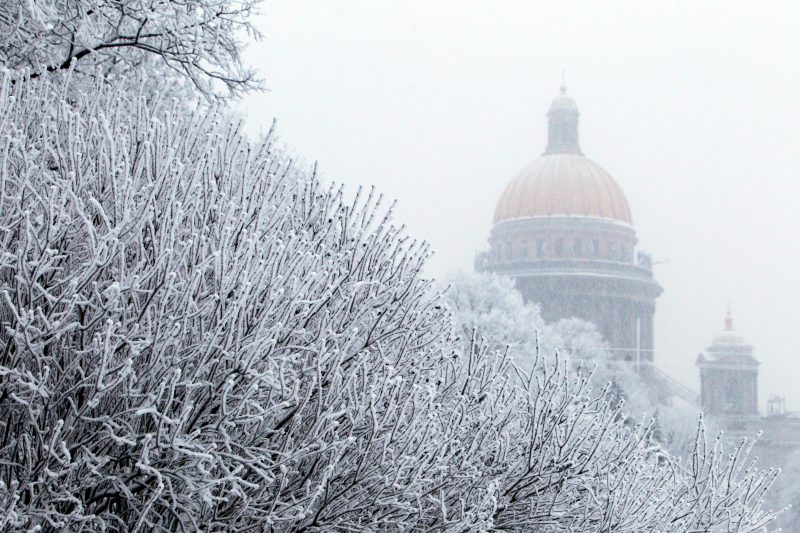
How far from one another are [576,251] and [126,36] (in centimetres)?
7835

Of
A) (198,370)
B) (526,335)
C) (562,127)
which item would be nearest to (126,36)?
(198,370)

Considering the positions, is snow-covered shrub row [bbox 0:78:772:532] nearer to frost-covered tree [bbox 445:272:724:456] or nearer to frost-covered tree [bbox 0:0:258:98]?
frost-covered tree [bbox 0:0:258:98]

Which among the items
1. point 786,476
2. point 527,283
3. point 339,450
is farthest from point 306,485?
point 527,283

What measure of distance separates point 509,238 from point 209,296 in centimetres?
8418

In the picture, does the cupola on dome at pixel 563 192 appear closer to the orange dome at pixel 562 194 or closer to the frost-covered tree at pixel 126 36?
the orange dome at pixel 562 194

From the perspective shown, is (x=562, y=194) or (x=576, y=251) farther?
(x=562, y=194)

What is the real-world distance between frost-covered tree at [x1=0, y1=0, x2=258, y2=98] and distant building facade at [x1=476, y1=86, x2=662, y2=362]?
7072 centimetres

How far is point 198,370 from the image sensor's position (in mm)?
4938

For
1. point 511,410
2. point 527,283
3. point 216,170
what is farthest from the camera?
point 527,283

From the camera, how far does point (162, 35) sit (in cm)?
980

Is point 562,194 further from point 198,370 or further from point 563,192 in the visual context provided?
point 198,370

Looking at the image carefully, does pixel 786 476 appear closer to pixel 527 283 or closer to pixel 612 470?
pixel 527 283

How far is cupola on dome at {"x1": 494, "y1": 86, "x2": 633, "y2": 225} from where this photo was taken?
8925 centimetres

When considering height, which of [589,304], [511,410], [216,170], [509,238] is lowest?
[511,410]
